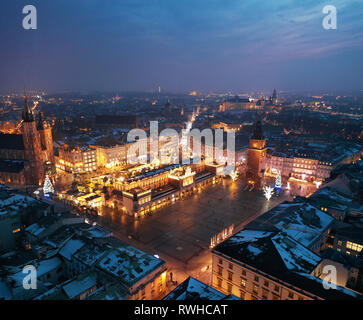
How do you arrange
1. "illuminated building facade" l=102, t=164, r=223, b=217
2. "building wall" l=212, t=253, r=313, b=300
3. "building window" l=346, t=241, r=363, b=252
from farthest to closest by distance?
"illuminated building facade" l=102, t=164, r=223, b=217
"building window" l=346, t=241, r=363, b=252
"building wall" l=212, t=253, r=313, b=300

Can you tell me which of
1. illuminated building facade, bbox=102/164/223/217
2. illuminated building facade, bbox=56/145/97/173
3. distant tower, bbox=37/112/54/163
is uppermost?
distant tower, bbox=37/112/54/163

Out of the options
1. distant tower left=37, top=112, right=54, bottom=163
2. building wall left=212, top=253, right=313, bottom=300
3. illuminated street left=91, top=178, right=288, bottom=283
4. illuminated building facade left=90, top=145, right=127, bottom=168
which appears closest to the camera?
building wall left=212, top=253, right=313, bottom=300

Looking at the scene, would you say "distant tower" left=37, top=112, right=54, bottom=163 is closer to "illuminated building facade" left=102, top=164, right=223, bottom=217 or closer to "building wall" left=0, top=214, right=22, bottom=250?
"illuminated building facade" left=102, top=164, right=223, bottom=217

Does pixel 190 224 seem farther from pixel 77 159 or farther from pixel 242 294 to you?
pixel 77 159

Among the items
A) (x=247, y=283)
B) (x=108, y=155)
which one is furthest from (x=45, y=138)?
(x=247, y=283)

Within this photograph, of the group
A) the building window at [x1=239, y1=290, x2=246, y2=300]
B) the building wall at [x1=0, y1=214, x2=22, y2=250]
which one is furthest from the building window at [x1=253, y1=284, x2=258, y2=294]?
the building wall at [x1=0, y1=214, x2=22, y2=250]

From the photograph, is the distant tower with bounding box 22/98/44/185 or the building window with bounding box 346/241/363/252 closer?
the building window with bounding box 346/241/363/252

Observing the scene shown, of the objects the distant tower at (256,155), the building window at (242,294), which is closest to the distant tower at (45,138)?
the distant tower at (256,155)

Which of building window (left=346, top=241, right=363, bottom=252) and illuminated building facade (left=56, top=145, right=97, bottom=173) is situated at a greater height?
illuminated building facade (left=56, top=145, right=97, bottom=173)
